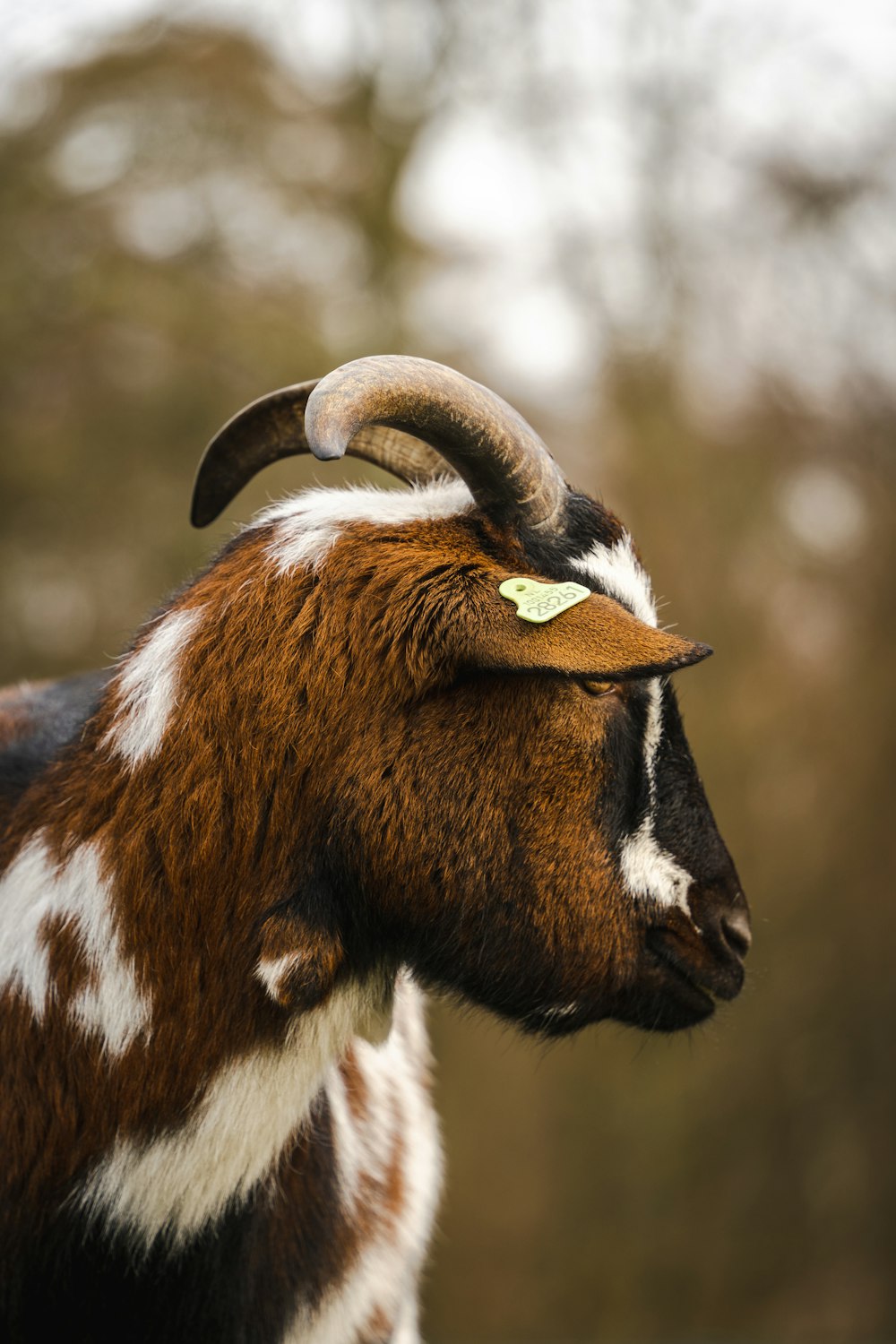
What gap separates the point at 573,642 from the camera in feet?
7.72

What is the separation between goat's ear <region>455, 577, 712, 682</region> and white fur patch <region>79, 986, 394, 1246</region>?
727 millimetres

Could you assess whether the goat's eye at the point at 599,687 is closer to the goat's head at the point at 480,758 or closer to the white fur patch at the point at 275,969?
the goat's head at the point at 480,758

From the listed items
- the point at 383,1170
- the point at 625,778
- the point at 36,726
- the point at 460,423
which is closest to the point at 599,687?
the point at 625,778

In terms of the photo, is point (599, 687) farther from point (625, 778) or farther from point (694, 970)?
point (694, 970)

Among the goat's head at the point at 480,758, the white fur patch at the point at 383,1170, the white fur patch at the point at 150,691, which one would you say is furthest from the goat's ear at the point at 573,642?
the white fur patch at the point at 383,1170

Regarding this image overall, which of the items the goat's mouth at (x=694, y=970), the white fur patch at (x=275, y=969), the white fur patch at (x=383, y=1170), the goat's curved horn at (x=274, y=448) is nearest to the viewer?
the white fur patch at (x=275, y=969)

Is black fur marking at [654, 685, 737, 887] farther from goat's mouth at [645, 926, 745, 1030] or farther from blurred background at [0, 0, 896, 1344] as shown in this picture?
blurred background at [0, 0, 896, 1344]

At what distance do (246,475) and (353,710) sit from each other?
0.93 meters

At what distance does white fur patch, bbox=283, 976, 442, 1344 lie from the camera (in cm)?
296

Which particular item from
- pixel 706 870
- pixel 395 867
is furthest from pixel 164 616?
pixel 706 870

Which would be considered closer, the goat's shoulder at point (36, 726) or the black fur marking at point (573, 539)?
the black fur marking at point (573, 539)

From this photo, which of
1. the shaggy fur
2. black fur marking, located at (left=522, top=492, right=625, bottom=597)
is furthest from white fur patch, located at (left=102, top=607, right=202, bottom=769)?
black fur marking, located at (left=522, top=492, right=625, bottom=597)

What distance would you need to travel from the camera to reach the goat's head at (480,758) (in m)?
2.49

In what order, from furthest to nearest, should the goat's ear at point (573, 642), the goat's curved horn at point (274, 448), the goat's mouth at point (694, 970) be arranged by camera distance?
1. the goat's curved horn at point (274, 448)
2. the goat's mouth at point (694, 970)
3. the goat's ear at point (573, 642)
